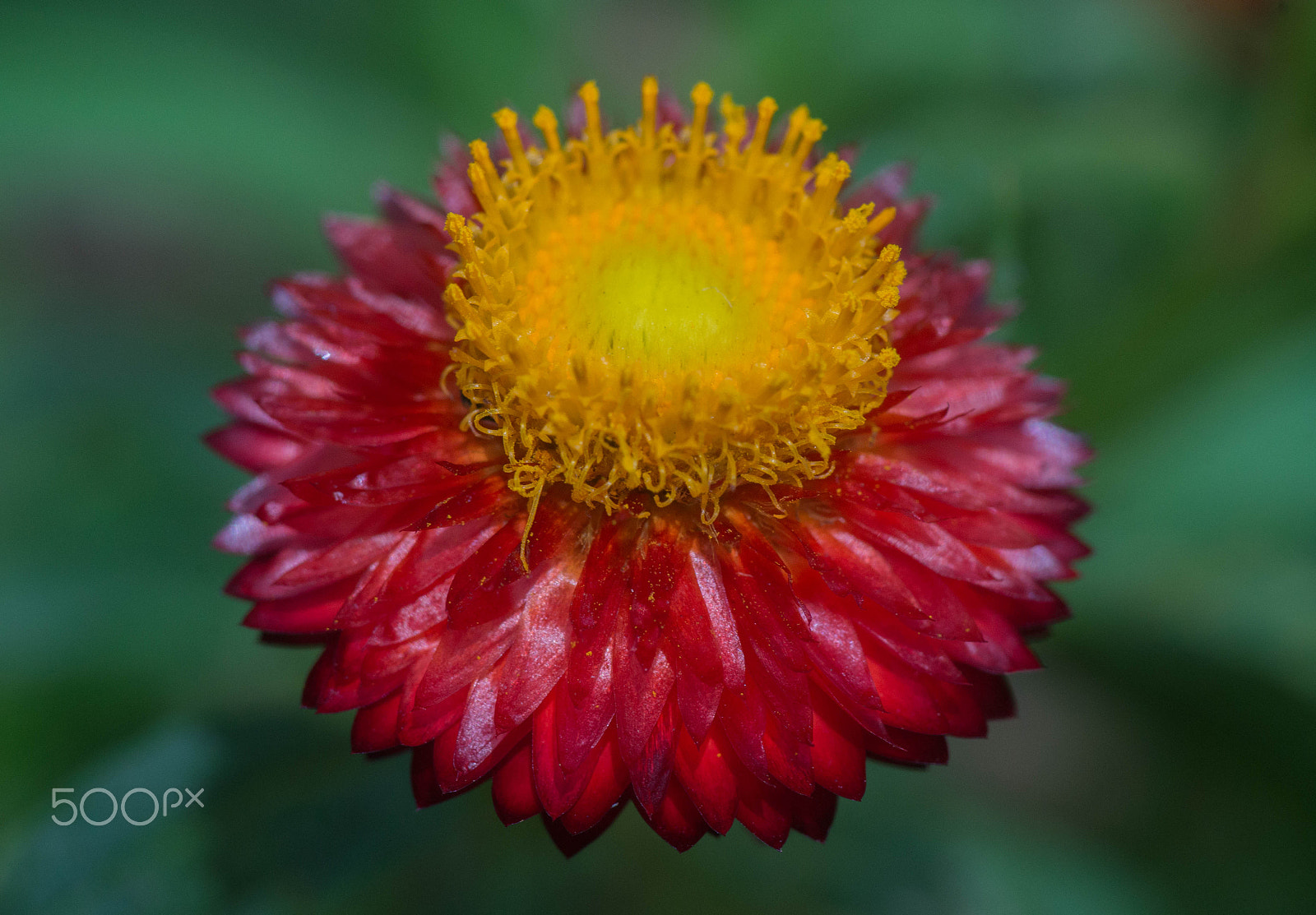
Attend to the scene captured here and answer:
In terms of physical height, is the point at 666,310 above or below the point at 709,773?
above

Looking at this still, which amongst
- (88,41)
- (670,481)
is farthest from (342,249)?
(88,41)

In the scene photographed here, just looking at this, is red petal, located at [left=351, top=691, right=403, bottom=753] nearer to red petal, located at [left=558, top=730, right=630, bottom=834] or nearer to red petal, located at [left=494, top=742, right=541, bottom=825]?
red petal, located at [left=494, top=742, right=541, bottom=825]

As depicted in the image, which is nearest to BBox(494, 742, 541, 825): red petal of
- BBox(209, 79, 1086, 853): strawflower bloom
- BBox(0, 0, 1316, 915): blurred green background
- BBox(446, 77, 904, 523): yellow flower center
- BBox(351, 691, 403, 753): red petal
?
BBox(209, 79, 1086, 853): strawflower bloom
